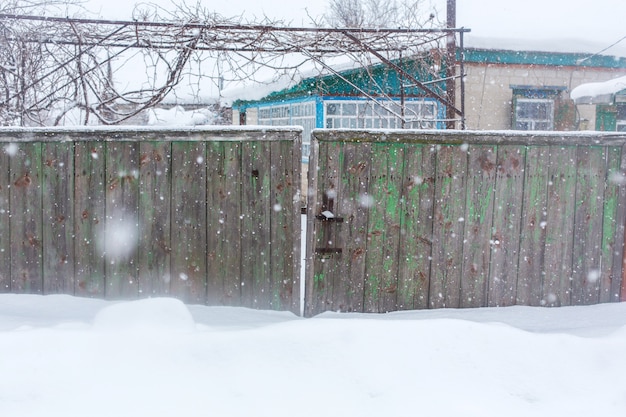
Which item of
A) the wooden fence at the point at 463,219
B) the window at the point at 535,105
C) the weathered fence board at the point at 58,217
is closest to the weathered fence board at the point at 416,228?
the wooden fence at the point at 463,219

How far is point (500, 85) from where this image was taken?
12.9 meters

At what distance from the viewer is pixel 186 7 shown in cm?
722

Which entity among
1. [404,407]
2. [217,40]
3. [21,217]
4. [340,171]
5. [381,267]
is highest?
[217,40]

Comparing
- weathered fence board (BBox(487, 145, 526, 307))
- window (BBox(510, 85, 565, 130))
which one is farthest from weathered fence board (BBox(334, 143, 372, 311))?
window (BBox(510, 85, 565, 130))

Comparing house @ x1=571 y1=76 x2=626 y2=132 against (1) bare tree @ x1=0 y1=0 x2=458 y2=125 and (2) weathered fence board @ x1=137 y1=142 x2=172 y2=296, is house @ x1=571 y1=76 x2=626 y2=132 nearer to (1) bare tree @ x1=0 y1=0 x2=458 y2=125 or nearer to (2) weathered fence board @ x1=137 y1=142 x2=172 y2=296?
(1) bare tree @ x1=0 y1=0 x2=458 y2=125

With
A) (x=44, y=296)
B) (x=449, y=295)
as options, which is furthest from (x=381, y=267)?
(x=44, y=296)

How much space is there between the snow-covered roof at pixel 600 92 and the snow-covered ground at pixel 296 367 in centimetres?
779

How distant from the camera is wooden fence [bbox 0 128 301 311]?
4.81 m

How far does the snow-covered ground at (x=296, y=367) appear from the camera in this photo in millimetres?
3418

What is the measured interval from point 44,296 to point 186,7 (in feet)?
13.0

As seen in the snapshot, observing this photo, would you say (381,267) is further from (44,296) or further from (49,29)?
(49,29)

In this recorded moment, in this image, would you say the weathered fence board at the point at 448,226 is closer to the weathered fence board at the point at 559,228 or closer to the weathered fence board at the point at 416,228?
the weathered fence board at the point at 416,228

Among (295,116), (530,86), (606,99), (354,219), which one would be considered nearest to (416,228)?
(354,219)

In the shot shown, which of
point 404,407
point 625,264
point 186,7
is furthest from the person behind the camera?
point 186,7
